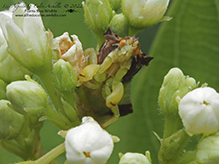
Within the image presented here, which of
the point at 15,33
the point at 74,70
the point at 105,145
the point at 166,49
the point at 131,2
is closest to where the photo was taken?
the point at 105,145

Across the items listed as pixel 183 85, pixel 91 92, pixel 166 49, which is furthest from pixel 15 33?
pixel 166 49

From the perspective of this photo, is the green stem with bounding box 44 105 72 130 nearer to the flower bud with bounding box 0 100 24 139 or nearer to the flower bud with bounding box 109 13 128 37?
the flower bud with bounding box 0 100 24 139

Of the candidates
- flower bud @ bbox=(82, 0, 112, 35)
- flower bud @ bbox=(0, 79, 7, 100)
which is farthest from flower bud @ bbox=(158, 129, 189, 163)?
flower bud @ bbox=(0, 79, 7, 100)

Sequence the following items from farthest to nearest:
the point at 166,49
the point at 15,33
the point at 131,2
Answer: the point at 166,49 → the point at 131,2 → the point at 15,33

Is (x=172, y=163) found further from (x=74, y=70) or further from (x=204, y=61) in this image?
(x=204, y=61)

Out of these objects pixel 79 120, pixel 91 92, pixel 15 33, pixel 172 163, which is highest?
pixel 15 33

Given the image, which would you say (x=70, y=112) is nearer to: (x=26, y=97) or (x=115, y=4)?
(x=26, y=97)

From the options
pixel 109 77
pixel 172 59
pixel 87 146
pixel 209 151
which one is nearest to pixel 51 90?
pixel 109 77

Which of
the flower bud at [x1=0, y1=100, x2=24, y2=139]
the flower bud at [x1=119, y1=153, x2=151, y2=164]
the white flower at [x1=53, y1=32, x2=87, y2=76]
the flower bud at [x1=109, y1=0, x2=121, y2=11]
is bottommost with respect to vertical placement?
the flower bud at [x1=119, y1=153, x2=151, y2=164]
